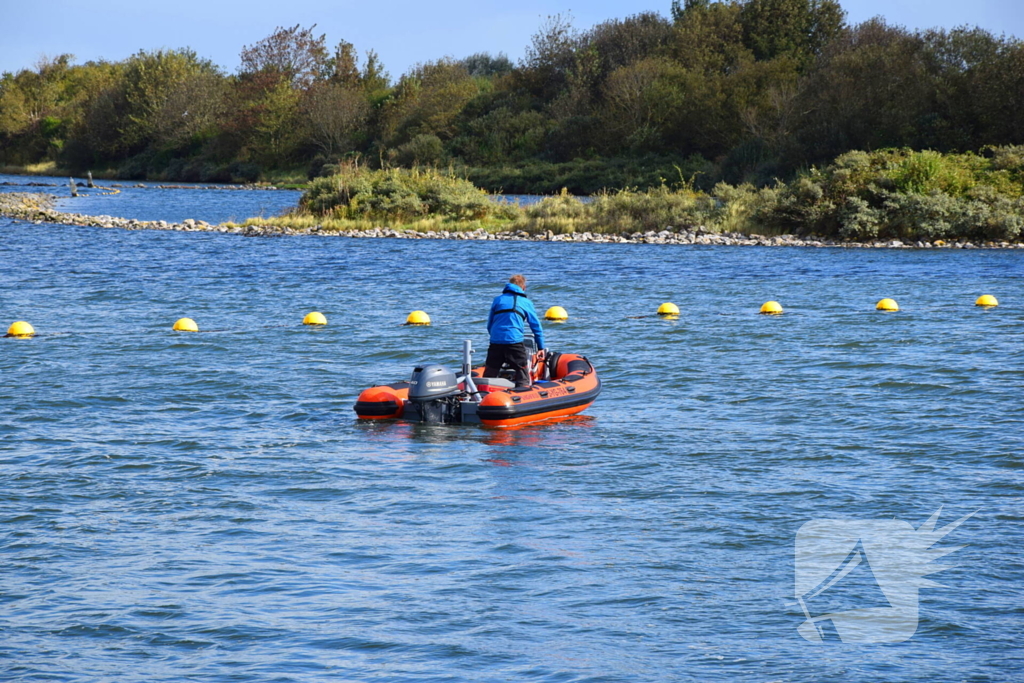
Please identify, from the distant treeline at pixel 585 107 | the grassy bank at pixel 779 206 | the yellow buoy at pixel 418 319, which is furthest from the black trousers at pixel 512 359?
the distant treeline at pixel 585 107

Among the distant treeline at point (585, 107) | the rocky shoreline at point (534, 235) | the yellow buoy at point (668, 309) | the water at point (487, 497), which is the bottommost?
the water at point (487, 497)

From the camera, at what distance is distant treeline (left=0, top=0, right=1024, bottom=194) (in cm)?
4344

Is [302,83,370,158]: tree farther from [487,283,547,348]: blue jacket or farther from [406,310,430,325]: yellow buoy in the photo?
[487,283,547,348]: blue jacket

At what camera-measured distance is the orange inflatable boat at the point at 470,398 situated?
11.6 meters

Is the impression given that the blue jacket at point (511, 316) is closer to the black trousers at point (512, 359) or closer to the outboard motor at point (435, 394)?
the black trousers at point (512, 359)

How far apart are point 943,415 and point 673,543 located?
5.71 meters

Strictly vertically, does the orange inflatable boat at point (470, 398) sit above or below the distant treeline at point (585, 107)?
below

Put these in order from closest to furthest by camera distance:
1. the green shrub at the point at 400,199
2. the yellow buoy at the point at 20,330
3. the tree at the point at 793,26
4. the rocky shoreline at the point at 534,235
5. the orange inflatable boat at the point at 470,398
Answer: the orange inflatable boat at the point at 470,398
the yellow buoy at the point at 20,330
the rocky shoreline at the point at 534,235
the green shrub at the point at 400,199
the tree at the point at 793,26

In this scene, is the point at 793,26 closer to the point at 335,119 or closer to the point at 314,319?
the point at 335,119

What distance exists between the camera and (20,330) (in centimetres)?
1827

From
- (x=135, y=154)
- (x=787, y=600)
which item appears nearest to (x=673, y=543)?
(x=787, y=600)

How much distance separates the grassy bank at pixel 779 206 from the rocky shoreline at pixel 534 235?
468mm

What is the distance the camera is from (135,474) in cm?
1029

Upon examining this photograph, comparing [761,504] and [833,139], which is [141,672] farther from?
[833,139]
